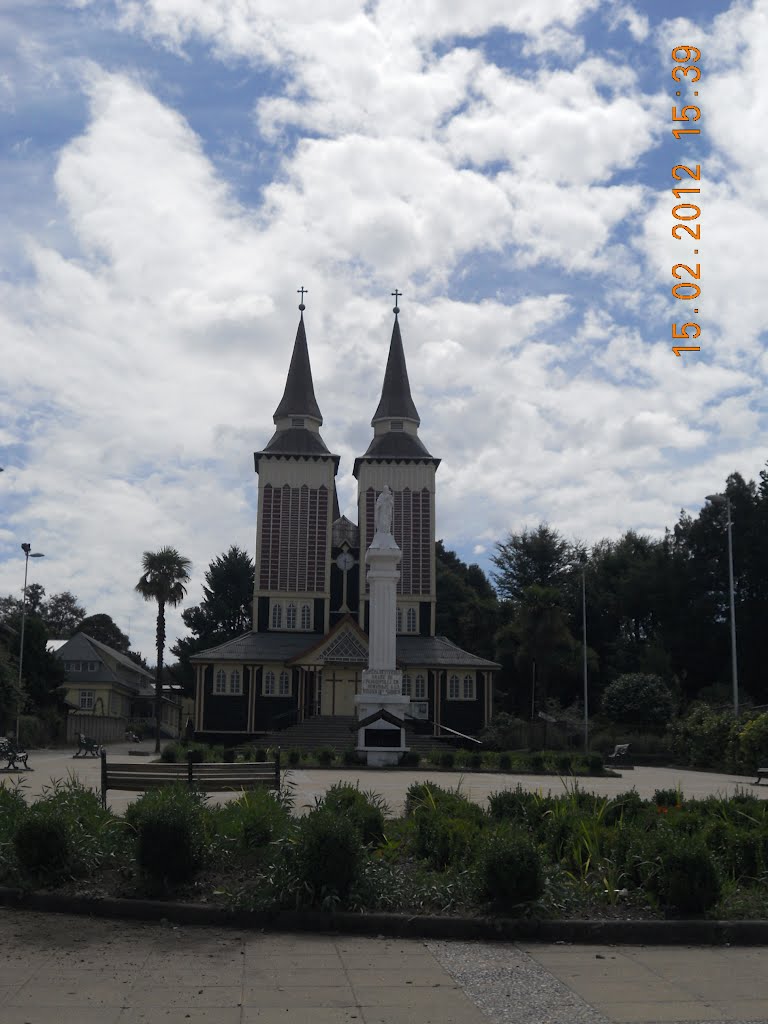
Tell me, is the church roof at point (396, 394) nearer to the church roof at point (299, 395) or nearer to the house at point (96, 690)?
the church roof at point (299, 395)

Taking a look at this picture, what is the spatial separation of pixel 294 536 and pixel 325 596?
342 cm

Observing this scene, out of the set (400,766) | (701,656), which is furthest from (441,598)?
(400,766)

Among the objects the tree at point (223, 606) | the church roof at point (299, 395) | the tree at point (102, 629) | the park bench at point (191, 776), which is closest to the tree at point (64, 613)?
the tree at point (102, 629)

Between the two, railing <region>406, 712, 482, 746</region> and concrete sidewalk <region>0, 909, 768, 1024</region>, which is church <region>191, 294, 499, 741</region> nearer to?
railing <region>406, 712, 482, 746</region>

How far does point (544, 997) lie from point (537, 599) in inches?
1737

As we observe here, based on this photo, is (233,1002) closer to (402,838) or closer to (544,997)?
(544,997)

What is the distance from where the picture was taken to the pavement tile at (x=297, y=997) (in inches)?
255

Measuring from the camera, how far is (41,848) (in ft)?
29.8

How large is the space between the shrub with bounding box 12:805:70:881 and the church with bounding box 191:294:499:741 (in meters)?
38.8

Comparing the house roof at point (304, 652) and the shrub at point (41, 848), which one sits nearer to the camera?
the shrub at point (41, 848)

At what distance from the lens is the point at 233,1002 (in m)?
6.50

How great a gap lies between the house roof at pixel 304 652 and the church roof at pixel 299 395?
11.9 m

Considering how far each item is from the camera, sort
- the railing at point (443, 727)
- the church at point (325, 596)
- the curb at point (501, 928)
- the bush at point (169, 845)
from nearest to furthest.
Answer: the curb at point (501, 928) → the bush at point (169, 845) → the railing at point (443, 727) → the church at point (325, 596)

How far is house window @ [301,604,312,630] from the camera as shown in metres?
53.4
